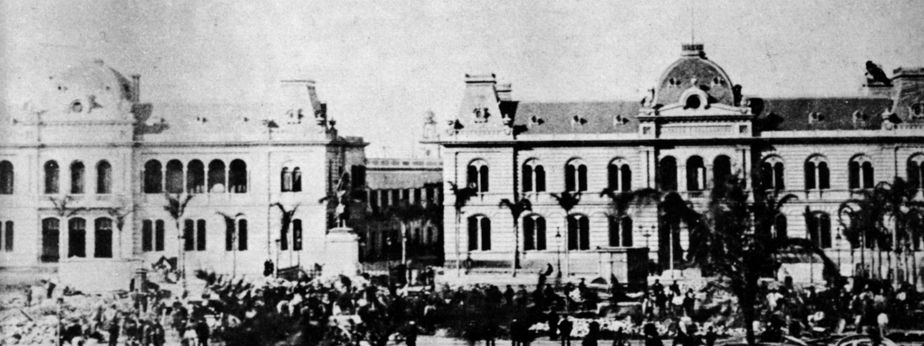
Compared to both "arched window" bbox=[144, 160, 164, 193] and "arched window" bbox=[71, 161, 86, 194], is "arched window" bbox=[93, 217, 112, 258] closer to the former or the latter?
"arched window" bbox=[71, 161, 86, 194]

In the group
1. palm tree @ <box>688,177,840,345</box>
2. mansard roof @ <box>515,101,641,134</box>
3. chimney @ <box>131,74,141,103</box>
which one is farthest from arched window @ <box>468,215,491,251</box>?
palm tree @ <box>688,177,840,345</box>

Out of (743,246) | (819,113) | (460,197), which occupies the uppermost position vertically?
(819,113)

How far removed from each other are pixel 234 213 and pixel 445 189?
20.0 feet

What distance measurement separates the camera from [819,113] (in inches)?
1161

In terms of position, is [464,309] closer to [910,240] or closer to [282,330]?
[282,330]

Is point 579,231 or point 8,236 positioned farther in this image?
point 579,231

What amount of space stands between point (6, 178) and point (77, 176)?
164 cm

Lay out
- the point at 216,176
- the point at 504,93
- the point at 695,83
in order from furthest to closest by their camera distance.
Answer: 1. the point at 504,93
2. the point at 695,83
3. the point at 216,176

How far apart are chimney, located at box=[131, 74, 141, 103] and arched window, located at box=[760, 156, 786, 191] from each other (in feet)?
52.0

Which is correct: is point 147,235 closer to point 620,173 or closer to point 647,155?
point 620,173

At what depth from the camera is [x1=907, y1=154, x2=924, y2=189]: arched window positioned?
25719mm

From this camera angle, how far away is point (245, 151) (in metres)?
29.5

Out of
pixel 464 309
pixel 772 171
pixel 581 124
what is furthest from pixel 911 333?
pixel 581 124

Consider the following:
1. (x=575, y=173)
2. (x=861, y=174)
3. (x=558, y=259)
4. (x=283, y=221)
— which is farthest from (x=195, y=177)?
(x=861, y=174)
